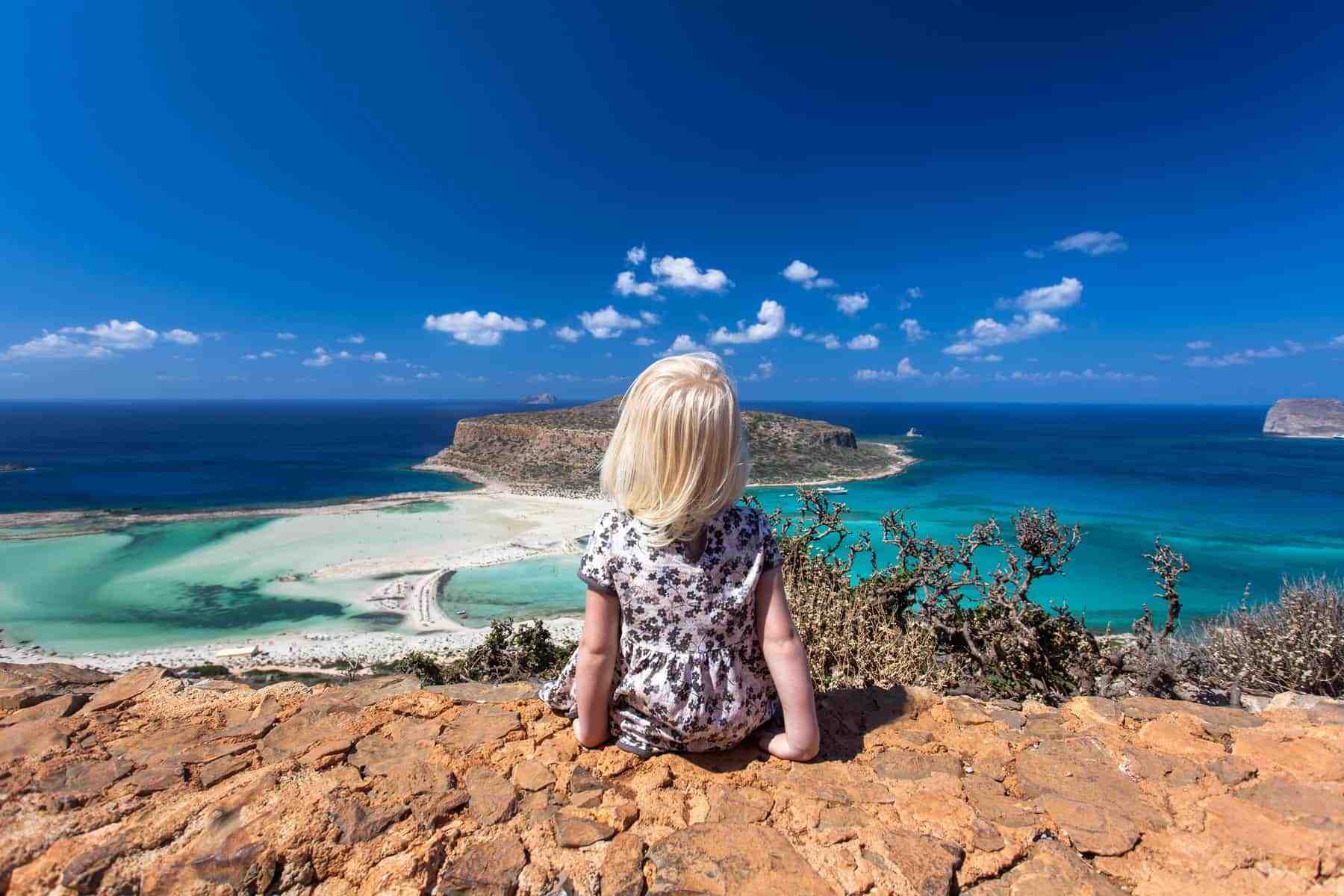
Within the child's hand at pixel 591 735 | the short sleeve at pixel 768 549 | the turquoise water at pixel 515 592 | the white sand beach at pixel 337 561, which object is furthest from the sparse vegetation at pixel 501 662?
the turquoise water at pixel 515 592

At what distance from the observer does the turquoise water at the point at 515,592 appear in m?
18.9

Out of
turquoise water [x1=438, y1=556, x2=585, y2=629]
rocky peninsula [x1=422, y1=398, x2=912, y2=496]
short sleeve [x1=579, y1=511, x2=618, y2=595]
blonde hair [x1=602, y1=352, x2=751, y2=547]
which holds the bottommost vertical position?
turquoise water [x1=438, y1=556, x2=585, y2=629]

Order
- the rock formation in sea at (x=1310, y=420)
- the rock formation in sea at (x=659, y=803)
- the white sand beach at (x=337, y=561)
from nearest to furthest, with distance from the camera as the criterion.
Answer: the rock formation in sea at (x=659, y=803), the white sand beach at (x=337, y=561), the rock formation in sea at (x=1310, y=420)

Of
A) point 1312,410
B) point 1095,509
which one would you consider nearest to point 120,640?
point 1095,509

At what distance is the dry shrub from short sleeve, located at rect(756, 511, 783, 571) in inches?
160

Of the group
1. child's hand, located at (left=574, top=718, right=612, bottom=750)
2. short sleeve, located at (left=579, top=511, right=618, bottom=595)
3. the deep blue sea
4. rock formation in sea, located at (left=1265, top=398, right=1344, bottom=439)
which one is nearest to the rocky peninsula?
the deep blue sea

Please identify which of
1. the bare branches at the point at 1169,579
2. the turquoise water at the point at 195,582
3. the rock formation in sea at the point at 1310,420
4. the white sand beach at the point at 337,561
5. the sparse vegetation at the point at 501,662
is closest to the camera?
the bare branches at the point at 1169,579

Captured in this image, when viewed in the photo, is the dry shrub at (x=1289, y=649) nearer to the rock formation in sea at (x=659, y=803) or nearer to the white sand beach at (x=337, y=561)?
the rock formation in sea at (x=659, y=803)

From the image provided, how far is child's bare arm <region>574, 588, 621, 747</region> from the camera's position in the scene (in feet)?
6.44

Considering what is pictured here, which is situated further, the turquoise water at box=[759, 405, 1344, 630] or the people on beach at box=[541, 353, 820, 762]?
the turquoise water at box=[759, 405, 1344, 630]

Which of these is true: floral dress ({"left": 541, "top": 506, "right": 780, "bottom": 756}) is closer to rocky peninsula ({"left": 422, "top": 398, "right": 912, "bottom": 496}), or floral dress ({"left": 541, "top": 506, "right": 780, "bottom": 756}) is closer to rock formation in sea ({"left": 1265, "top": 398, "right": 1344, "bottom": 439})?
rocky peninsula ({"left": 422, "top": 398, "right": 912, "bottom": 496})

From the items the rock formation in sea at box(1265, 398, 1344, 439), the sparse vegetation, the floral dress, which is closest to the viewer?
the floral dress

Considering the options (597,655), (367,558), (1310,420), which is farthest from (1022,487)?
(1310,420)

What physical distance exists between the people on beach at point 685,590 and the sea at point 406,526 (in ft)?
18.8
